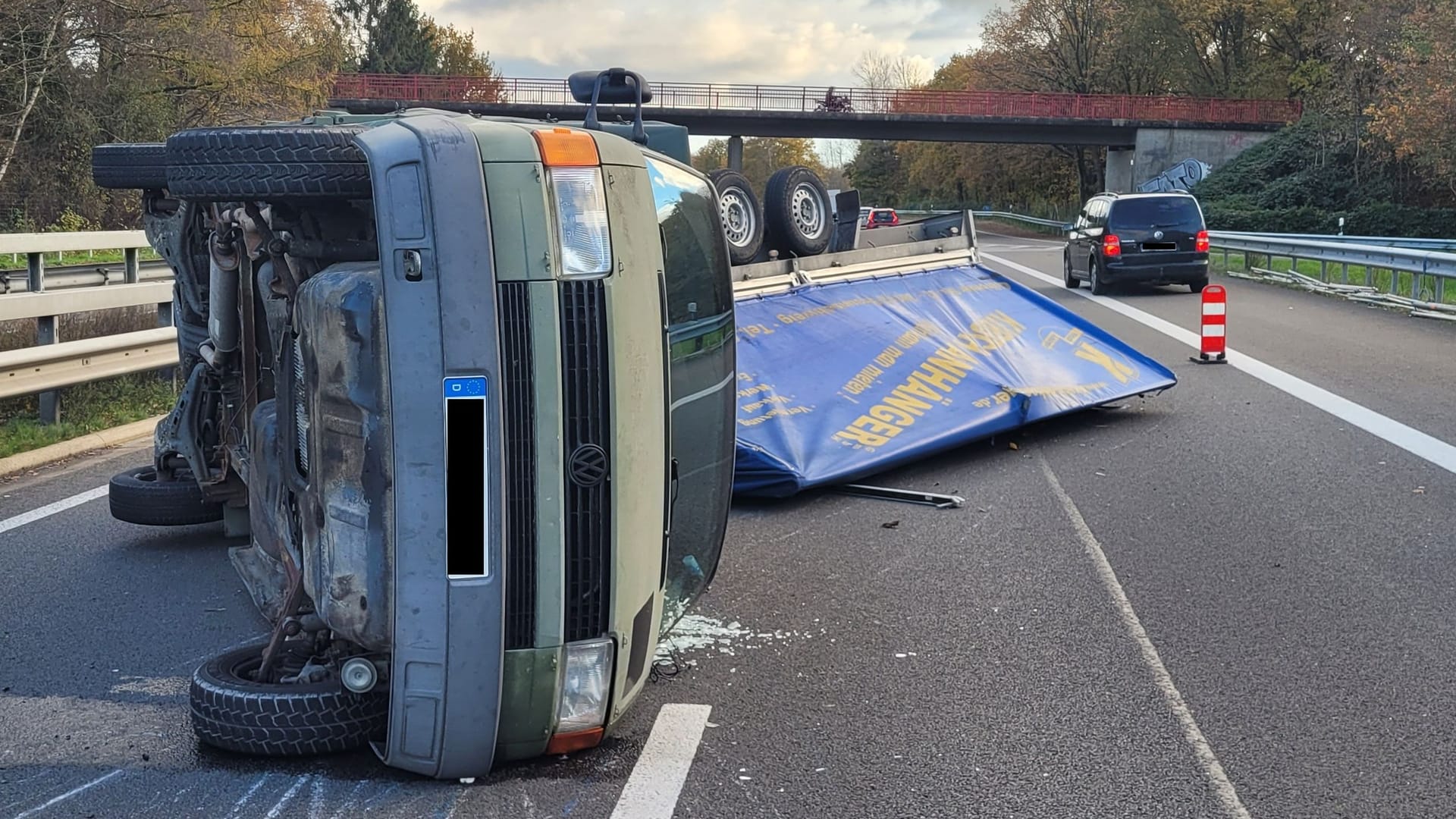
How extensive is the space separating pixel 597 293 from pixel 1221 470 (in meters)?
5.94

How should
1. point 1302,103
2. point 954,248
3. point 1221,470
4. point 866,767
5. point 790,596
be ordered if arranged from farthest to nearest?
point 1302,103, point 954,248, point 1221,470, point 790,596, point 866,767

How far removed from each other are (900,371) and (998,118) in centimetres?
6043

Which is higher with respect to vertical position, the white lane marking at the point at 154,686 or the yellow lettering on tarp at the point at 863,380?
the yellow lettering on tarp at the point at 863,380

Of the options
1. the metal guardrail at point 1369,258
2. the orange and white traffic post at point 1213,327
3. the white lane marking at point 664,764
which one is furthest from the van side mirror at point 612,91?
the metal guardrail at point 1369,258

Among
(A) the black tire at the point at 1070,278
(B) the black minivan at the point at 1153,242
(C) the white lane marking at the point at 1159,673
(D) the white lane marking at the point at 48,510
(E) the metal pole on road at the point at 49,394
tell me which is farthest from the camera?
(A) the black tire at the point at 1070,278

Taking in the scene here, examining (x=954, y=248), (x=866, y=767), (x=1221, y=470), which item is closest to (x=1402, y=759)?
(x=866, y=767)

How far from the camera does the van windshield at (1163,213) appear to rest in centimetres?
2377

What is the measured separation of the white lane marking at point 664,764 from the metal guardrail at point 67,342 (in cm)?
643

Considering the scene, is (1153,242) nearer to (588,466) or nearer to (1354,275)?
(1354,275)

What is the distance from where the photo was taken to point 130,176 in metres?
6.08

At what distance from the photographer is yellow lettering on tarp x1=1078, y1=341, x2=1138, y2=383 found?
34.1ft

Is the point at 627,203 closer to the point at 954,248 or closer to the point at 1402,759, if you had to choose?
the point at 1402,759

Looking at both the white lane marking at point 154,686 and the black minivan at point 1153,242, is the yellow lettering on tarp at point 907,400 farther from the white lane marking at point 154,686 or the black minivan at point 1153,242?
the black minivan at point 1153,242

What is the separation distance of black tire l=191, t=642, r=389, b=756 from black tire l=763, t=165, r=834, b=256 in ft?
25.9
